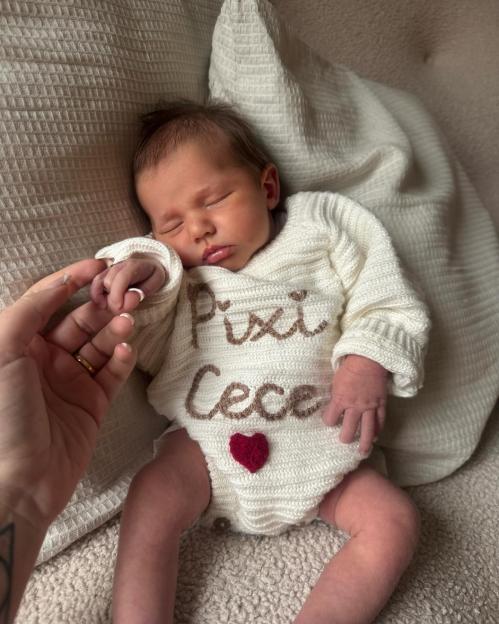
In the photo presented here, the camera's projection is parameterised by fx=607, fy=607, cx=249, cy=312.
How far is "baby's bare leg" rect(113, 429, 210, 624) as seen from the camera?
2.59 feet

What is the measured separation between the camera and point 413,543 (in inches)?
33.3

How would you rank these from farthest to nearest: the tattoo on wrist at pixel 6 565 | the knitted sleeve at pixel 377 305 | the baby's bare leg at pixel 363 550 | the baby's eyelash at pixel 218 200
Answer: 1. the baby's eyelash at pixel 218 200
2. the knitted sleeve at pixel 377 305
3. the baby's bare leg at pixel 363 550
4. the tattoo on wrist at pixel 6 565

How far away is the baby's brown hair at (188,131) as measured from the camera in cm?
100

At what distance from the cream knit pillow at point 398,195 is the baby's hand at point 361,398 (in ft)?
0.47

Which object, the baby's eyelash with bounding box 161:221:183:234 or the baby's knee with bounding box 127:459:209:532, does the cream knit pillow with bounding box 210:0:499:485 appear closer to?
the baby's eyelash with bounding box 161:221:183:234

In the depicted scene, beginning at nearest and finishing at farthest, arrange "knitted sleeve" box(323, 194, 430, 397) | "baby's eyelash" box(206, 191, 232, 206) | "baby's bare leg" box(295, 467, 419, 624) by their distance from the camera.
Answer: "baby's bare leg" box(295, 467, 419, 624), "knitted sleeve" box(323, 194, 430, 397), "baby's eyelash" box(206, 191, 232, 206)

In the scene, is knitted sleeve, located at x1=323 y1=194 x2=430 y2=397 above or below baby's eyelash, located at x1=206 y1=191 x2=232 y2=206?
below

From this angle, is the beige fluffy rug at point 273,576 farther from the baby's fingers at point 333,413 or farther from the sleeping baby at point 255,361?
the baby's fingers at point 333,413

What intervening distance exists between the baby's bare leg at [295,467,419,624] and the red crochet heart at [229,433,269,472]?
0.13 m

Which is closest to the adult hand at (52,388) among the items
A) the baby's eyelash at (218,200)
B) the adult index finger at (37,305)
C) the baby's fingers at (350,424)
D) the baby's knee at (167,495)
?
the adult index finger at (37,305)

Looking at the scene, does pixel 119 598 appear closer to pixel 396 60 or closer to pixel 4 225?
pixel 4 225

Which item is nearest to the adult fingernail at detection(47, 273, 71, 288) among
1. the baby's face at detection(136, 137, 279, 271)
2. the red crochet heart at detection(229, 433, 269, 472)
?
the baby's face at detection(136, 137, 279, 271)

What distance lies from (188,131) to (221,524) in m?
0.64

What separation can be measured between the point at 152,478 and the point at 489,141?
1087mm
